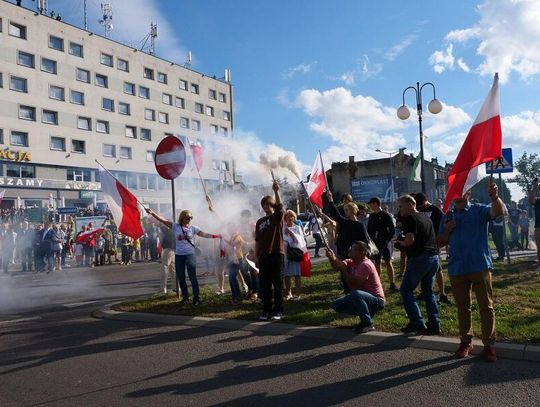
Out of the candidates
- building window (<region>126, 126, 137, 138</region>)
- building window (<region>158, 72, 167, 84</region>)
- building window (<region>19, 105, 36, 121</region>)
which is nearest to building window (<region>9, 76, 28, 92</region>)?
building window (<region>19, 105, 36, 121</region>)

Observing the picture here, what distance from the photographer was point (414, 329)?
20.0ft

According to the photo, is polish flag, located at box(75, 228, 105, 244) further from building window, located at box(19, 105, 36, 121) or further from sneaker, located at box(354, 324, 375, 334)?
building window, located at box(19, 105, 36, 121)

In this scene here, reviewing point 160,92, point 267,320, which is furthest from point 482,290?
point 160,92

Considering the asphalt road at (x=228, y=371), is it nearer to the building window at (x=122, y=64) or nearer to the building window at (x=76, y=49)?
the building window at (x=76, y=49)

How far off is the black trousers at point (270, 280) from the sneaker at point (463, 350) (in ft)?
9.07

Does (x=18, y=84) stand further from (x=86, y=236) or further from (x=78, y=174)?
(x=86, y=236)

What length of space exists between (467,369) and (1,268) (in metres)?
17.9

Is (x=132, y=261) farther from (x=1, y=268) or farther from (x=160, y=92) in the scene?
(x=160, y=92)

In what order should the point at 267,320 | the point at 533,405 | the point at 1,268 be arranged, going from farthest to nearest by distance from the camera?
1. the point at 1,268
2. the point at 267,320
3. the point at 533,405

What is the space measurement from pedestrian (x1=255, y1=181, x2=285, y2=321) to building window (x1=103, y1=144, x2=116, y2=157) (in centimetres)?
4318

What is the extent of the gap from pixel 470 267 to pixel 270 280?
119 inches

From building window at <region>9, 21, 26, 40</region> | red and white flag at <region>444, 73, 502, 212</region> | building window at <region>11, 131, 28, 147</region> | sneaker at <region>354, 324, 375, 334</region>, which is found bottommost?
sneaker at <region>354, 324, 375, 334</region>

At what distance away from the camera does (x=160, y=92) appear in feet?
176

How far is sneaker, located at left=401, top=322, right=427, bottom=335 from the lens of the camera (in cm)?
605
